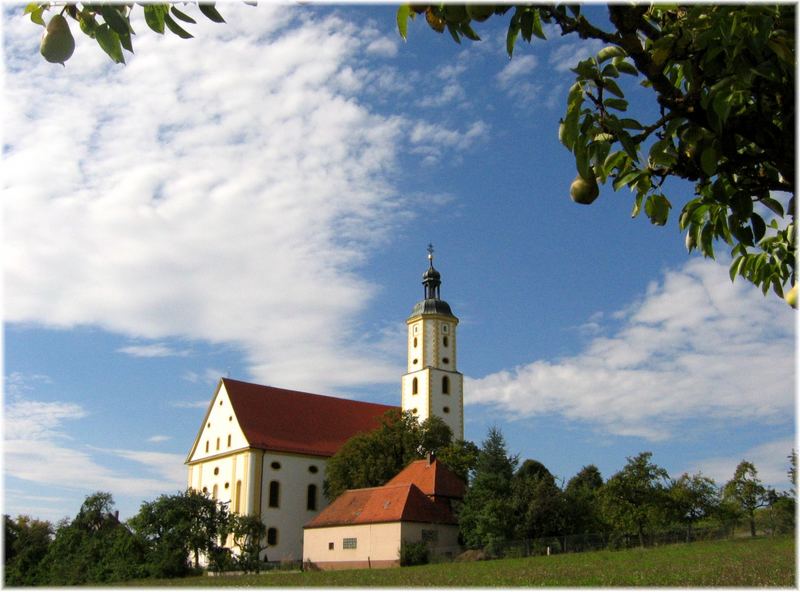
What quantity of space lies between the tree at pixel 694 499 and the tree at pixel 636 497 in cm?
181

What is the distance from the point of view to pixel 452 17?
9.60 ft

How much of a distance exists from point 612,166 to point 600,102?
0.61 m

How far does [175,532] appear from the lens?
39.6m

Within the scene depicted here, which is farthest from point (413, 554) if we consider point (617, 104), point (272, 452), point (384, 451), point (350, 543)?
point (617, 104)

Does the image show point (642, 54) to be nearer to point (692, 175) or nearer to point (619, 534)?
point (692, 175)

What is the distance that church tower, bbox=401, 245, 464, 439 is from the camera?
59.0 meters

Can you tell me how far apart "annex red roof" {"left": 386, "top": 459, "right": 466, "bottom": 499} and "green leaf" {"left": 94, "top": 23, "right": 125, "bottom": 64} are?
4107 cm

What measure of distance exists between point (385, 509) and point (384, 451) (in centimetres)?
1017

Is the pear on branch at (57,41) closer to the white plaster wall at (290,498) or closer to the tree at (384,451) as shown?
the tree at (384,451)

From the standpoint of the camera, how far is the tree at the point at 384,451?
48875 millimetres

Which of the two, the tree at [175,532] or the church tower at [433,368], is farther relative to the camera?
the church tower at [433,368]

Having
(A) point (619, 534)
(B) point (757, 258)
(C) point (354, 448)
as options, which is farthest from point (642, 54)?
(C) point (354, 448)

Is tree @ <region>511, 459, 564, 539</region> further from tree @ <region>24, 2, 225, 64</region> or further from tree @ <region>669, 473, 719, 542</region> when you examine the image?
tree @ <region>24, 2, 225, 64</region>

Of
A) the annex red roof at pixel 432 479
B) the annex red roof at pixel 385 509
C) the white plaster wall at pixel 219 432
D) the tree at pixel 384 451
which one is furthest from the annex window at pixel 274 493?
the annex red roof at pixel 432 479
